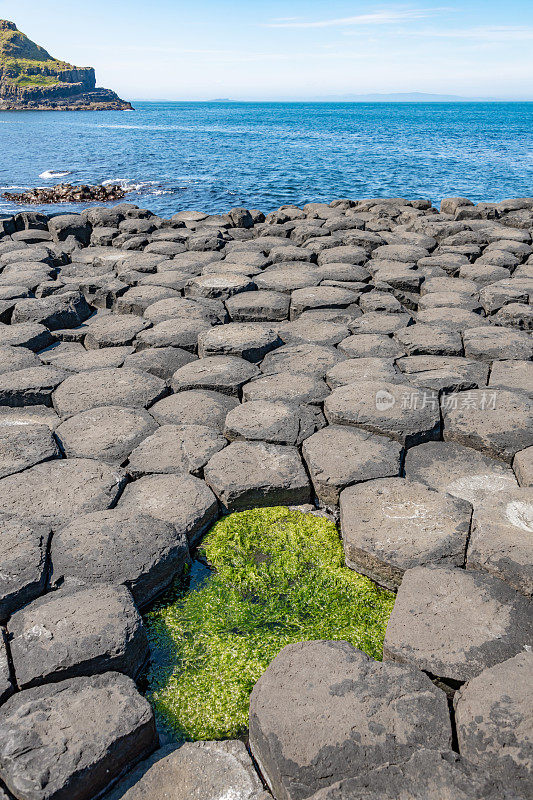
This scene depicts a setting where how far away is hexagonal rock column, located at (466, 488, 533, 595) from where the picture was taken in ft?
8.32

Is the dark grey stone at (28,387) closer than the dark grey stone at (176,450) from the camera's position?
No

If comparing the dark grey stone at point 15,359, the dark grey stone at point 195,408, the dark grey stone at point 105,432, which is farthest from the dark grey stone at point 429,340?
the dark grey stone at point 15,359

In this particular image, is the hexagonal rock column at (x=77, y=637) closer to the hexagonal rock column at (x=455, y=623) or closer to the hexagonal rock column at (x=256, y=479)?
the hexagonal rock column at (x=256, y=479)

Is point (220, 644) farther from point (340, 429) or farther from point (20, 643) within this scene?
point (340, 429)

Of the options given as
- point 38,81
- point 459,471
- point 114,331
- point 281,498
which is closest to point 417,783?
point 281,498

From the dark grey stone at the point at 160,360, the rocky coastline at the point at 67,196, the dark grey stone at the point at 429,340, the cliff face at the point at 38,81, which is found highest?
the cliff face at the point at 38,81

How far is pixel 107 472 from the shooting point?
3.32 metres

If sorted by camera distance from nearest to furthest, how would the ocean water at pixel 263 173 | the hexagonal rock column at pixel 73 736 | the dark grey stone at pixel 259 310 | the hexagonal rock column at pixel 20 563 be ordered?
the hexagonal rock column at pixel 73 736 → the hexagonal rock column at pixel 20 563 → the dark grey stone at pixel 259 310 → the ocean water at pixel 263 173

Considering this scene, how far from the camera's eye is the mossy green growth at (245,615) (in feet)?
7.18

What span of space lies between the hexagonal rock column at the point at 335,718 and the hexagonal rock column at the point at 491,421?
5.99ft

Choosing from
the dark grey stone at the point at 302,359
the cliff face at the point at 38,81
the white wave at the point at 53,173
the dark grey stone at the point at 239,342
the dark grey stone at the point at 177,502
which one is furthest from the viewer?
the cliff face at the point at 38,81

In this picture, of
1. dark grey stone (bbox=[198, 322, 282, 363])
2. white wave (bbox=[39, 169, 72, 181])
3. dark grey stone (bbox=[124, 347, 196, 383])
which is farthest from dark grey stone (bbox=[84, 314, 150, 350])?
white wave (bbox=[39, 169, 72, 181])

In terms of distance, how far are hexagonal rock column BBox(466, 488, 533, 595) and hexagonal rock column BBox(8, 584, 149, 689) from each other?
1.58 m

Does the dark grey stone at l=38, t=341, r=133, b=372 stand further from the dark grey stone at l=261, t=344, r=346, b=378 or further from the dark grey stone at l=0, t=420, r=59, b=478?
the dark grey stone at l=261, t=344, r=346, b=378
